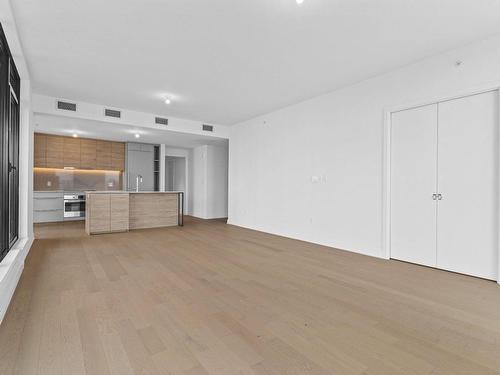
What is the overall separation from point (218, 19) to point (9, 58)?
8.70 feet

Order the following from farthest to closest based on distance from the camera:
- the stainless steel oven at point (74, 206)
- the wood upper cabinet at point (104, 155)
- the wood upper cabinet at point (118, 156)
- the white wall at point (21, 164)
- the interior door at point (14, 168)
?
the wood upper cabinet at point (118, 156) < the wood upper cabinet at point (104, 155) < the stainless steel oven at point (74, 206) < the interior door at point (14, 168) < the white wall at point (21, 164)

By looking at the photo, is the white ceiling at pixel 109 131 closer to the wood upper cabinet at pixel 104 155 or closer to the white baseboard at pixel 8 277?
the wood upper cabinet at pixel 104 155

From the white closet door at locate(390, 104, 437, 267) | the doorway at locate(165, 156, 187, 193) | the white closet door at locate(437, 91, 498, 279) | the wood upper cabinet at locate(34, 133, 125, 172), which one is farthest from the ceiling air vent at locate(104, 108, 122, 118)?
the white closet door at locate(437, 91, 498, 279)

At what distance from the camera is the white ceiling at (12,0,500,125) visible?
2564 millimetres

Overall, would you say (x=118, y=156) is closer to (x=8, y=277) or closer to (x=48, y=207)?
(x=48, y=207)

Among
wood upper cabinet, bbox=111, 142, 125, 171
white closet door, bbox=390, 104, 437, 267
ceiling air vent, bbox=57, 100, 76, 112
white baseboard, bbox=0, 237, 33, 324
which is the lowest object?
white baseboard, bbox=0, 237, 33, 324

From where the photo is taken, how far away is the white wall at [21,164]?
8.31 ft

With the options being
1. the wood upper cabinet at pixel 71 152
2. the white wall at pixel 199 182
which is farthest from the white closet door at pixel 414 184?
the wood upper cabinet at pixel 71 152

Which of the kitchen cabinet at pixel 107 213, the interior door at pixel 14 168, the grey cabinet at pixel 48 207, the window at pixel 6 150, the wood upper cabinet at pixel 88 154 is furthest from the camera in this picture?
the wood upper cabinet at pixel 88 154

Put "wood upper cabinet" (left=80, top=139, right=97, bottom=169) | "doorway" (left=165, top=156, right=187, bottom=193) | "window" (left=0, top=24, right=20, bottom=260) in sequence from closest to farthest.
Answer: "window" (left=0, top=24, right=20, bottom=260) < "wood upper cabinet" (left=80, top=139, right=97, bottom=169) < "doorway" (left=165, top=156, right=187, bottom=193)

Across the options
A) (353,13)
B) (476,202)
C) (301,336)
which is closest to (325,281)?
(301,336)

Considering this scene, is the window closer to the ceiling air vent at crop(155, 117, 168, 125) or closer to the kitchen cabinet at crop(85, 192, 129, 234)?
the kitchen cabinet at crop(85, 192, 129, 234)

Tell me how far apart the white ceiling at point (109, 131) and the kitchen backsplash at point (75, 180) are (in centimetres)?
129

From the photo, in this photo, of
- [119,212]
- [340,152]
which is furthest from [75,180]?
[340,152]
